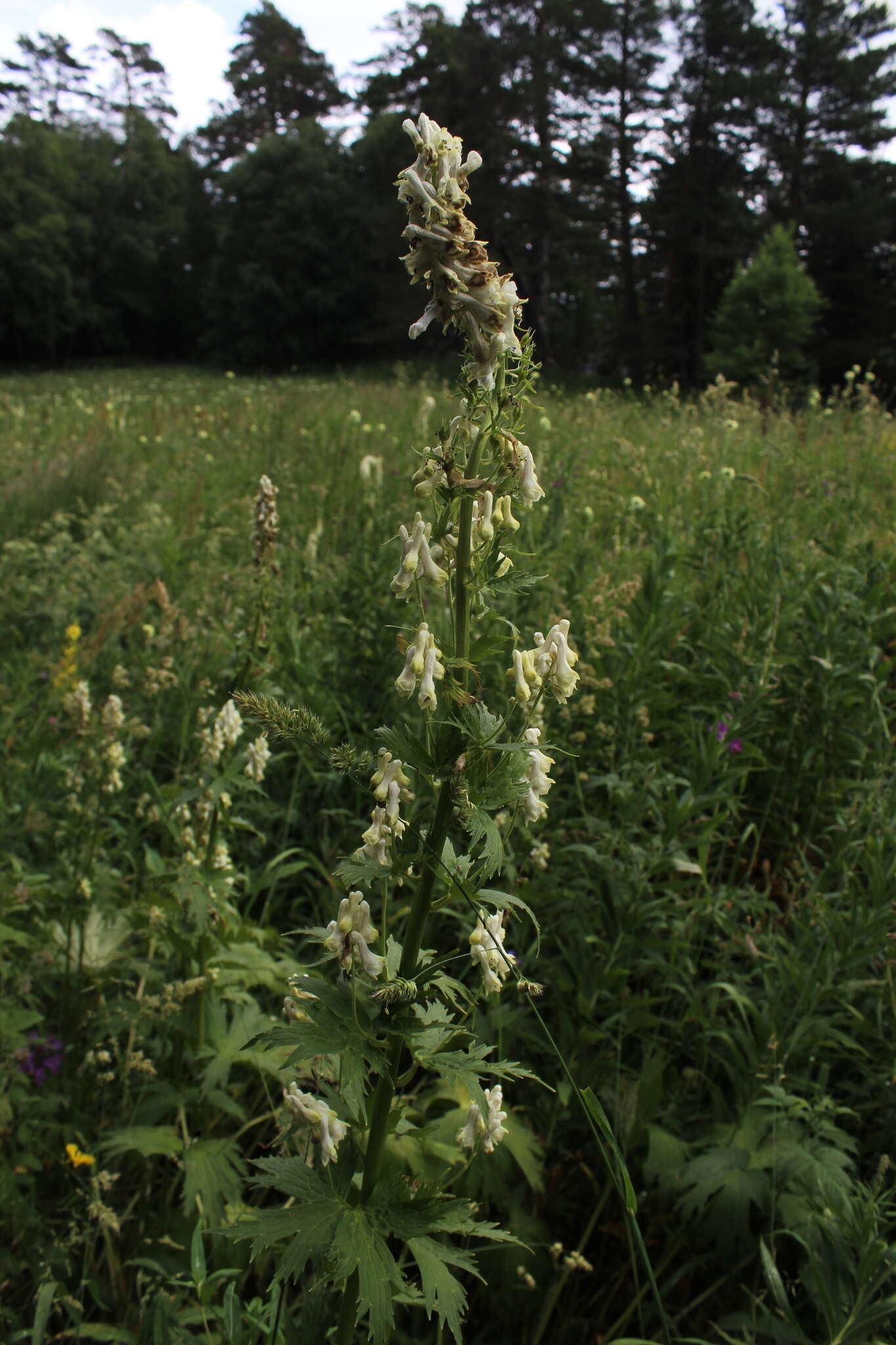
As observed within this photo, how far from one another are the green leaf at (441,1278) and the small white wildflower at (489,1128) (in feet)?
0.63

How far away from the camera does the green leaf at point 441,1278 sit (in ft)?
3.55

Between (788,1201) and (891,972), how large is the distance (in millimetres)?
621

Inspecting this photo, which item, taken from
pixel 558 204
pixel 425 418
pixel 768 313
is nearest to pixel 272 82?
pixel 558 204

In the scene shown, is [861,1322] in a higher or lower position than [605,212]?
lower

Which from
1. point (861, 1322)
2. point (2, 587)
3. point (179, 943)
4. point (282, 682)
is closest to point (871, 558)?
point (282, 682)

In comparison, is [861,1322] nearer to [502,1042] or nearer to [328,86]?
[502,1042]

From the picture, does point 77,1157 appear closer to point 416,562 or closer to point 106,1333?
point 106,1333

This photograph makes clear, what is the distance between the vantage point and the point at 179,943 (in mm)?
1944

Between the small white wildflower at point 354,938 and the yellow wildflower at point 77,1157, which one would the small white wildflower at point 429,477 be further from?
the yellow wildflower at point 77,1157

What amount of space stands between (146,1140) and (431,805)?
1.21m

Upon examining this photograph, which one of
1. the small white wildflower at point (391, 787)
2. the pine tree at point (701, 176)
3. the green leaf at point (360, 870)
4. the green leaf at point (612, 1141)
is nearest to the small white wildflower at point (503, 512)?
the small white wildflower at point (391, 787)

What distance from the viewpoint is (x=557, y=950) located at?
236cm

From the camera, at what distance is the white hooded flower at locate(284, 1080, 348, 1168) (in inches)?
46.4

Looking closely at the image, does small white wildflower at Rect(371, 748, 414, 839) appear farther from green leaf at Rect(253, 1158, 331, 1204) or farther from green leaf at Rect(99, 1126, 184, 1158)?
green leaf at Rect(99, 1126, 184, 1158)
